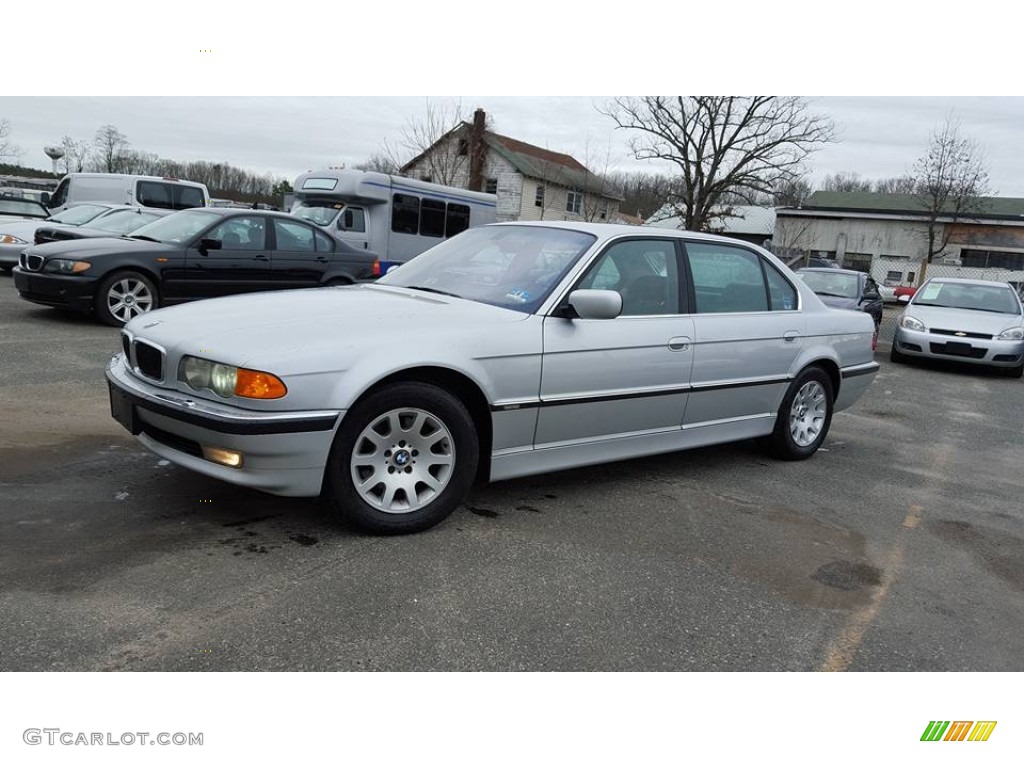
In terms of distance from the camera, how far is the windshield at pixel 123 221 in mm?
11743

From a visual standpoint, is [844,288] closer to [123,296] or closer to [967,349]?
[967,349]

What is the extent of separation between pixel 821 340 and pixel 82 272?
25.5 feet

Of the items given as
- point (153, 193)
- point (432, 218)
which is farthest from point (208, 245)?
point (153, 193)

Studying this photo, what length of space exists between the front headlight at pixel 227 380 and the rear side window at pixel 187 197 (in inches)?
630

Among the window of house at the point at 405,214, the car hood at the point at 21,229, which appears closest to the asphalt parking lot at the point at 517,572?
the car hood at the point at 21,229

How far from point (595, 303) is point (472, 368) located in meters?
0.74

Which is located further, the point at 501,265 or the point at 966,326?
the point at 966,326

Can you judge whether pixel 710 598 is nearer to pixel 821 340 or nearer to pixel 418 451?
pixel 418 451

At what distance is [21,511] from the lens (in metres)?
3.70

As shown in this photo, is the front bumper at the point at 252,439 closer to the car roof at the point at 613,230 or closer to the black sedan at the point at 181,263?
the car roof at the point at 613,230

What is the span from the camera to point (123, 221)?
1198 cm

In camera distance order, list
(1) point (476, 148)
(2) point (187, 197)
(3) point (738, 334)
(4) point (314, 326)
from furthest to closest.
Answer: (1) point (476, 148) → (2) point (187, 197) → (3) point (738, 334) → (4) point (314, 326)

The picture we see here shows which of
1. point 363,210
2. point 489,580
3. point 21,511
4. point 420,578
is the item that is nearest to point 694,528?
point 489,580

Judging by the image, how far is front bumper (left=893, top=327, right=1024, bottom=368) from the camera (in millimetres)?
11609
